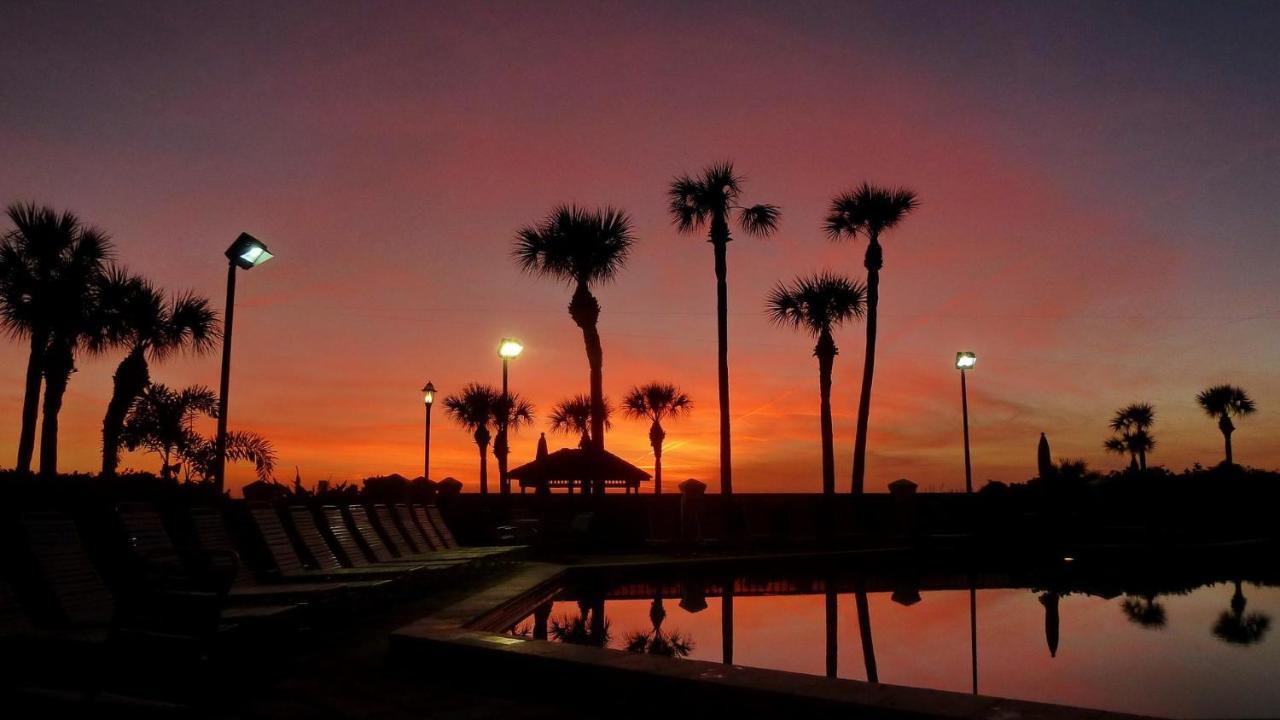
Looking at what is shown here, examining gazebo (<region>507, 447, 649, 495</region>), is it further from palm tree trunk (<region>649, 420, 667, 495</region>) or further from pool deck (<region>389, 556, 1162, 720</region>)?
palm tree trunk (<region>649, 420, 667, 495</region>)

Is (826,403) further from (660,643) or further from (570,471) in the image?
(660,643)

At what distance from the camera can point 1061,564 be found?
19.8 metres

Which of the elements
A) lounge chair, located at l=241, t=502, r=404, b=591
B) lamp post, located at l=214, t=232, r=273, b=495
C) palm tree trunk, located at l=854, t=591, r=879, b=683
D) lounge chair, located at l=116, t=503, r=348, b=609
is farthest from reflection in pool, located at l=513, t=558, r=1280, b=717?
lamp post, located at l=214, t=232, r=273, b=495

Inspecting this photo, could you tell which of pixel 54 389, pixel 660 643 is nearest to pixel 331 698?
pixel 660 643

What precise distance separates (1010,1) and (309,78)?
1023 cm

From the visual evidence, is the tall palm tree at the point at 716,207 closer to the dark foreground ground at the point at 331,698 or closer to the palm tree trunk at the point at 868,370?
the palm tree trunk at the point at 868,370

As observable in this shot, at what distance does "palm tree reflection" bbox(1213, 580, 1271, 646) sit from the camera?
32.2ft

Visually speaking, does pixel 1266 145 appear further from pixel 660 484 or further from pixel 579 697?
pixel 660 484

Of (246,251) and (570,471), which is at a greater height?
(246,251)

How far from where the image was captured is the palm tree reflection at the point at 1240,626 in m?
9.80

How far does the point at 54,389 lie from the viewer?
25.0 meters

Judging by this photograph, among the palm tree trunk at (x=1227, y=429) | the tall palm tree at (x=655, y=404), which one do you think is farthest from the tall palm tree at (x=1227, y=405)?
the tall palm tree at (x=655, y=404)

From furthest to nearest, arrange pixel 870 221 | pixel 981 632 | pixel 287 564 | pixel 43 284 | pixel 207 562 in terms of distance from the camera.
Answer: pixel 870 221 < pixel 43 284 < pixel 981 632 < pixel 287 564 < pixel 207 562

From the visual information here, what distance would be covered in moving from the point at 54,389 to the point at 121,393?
1.61 metres
